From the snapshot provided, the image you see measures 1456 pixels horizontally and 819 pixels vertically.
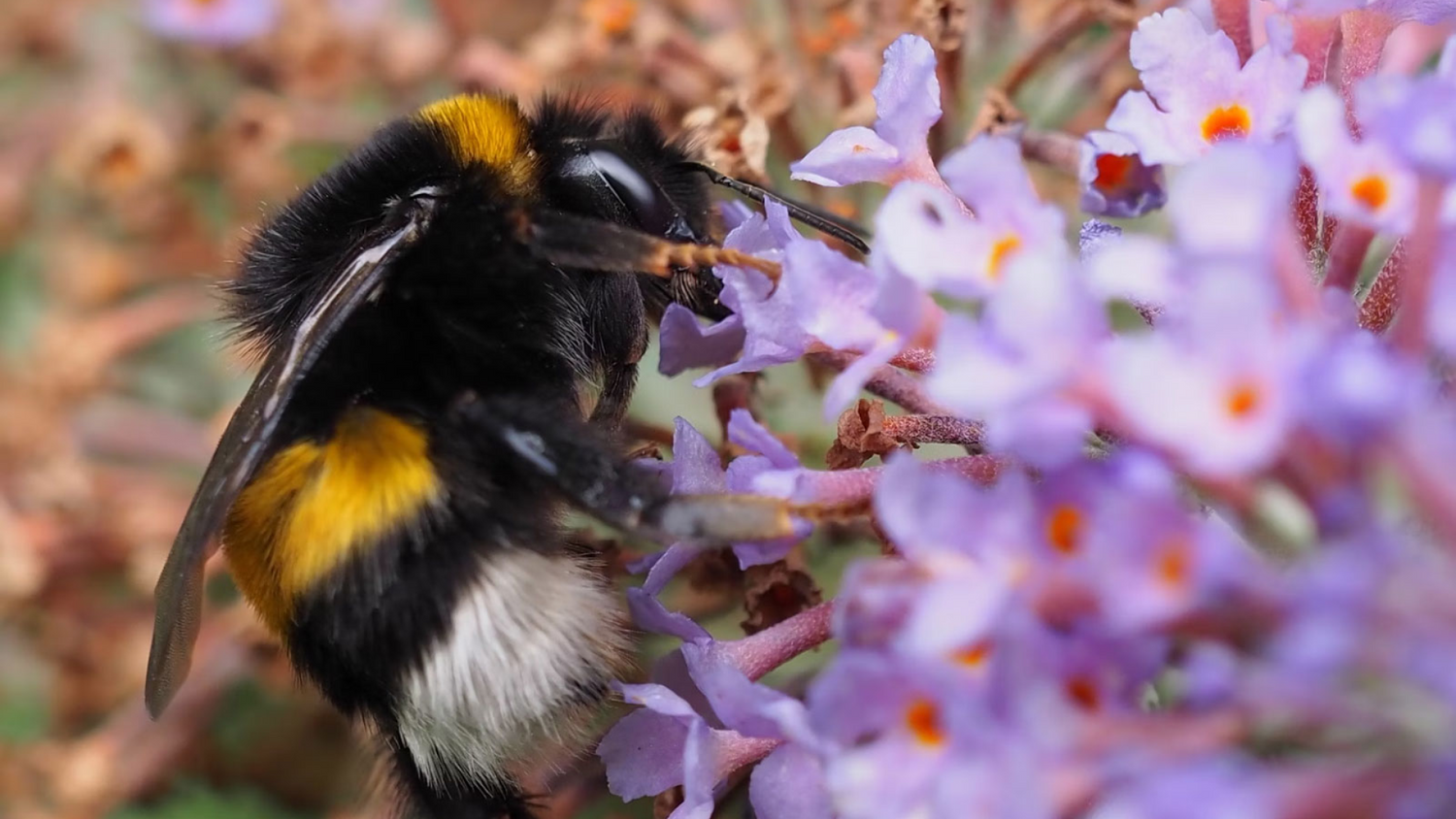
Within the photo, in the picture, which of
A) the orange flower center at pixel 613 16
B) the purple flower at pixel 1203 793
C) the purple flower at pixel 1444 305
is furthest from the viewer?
the orange flower center at pixel 613 16

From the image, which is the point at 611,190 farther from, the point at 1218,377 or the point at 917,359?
the point at 1218,377

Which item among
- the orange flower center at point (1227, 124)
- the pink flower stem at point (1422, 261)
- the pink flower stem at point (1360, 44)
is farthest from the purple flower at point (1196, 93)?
the pink flower stem at point (1422, 261)

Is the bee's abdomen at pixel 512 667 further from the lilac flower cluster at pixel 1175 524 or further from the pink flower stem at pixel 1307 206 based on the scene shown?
the pink flower stem at pixel 1307 206

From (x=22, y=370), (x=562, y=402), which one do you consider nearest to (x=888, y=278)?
(x=562, y=402)

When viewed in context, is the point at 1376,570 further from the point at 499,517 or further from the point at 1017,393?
the point at 499,517

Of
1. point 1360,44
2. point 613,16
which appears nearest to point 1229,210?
point 1360,44

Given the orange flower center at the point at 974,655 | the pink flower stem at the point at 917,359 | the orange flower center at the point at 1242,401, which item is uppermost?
the orange flower center at the point at 1242,401

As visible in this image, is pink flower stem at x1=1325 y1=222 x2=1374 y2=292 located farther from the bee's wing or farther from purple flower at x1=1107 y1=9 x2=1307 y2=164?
the bee's wing

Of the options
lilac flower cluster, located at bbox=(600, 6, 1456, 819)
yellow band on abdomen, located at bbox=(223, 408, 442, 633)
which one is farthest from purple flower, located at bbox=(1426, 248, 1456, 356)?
yellow band on abdomen, located at bbox=(223, 408, 442, 633)
